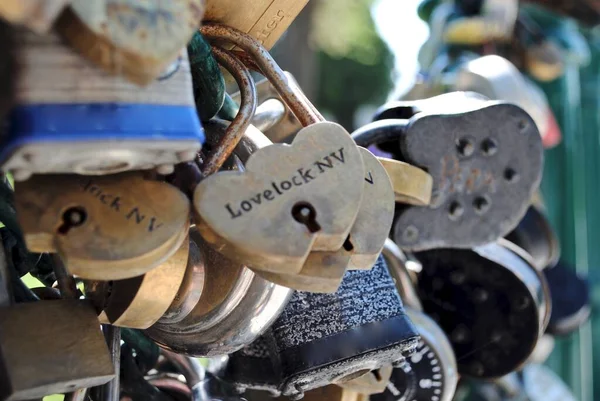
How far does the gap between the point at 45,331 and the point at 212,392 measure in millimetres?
193

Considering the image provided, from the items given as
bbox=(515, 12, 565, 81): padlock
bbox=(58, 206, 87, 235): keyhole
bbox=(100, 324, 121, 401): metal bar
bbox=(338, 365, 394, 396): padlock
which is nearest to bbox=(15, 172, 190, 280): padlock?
bbox=(58, 206, 87, 235): keyhole

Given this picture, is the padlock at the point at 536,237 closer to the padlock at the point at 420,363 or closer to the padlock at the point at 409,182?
the padlock at the point at 420,363

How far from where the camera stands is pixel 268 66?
443mm

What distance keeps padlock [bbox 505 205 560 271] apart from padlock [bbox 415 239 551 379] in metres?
0.16

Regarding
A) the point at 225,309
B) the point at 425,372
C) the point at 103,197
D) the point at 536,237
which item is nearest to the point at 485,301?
the point at 425,372

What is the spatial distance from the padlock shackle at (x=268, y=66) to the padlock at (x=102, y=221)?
10 cm

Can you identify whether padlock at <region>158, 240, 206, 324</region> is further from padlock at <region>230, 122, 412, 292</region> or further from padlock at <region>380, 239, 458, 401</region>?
padlock at <region>380, 239, 458, 401</region>

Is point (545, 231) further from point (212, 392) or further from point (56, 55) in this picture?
point (56, 55)

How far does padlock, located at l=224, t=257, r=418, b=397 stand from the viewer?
472 millimetres

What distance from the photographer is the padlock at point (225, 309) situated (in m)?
0.43

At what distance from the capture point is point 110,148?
1.02 ft

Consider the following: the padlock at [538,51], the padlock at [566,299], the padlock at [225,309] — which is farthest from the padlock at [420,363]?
the padlock at [538,51]

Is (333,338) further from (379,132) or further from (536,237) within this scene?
(536,237)

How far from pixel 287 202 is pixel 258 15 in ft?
0.47
